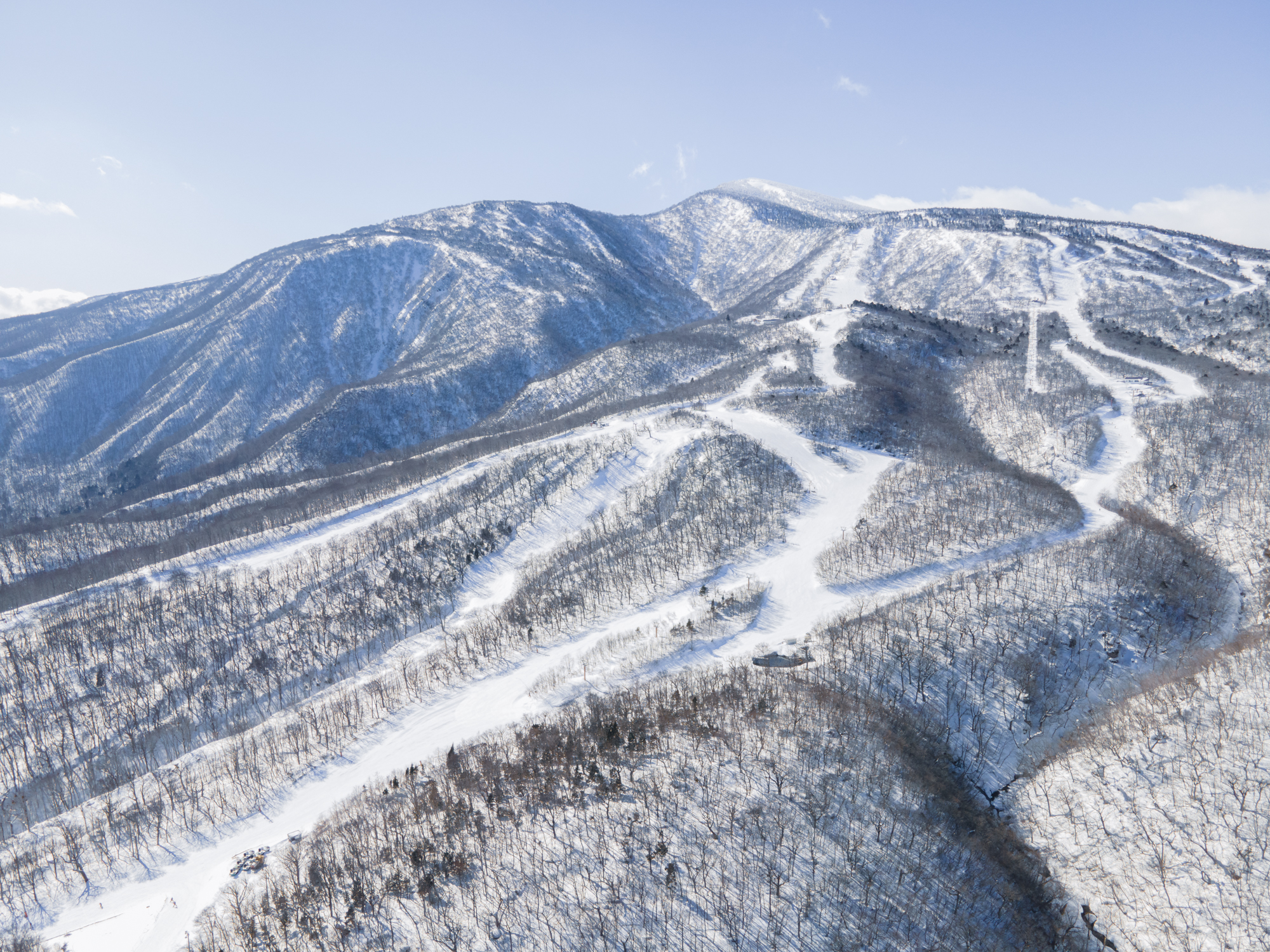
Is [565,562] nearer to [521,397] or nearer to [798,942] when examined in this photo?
[798,942]

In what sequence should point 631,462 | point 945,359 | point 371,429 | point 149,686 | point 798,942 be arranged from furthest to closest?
point 371,429 < point 945,359 < point 631,462 < point 149,686 < point 798,942

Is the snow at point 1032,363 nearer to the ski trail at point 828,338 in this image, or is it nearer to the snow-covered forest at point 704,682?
the snow-covered forest at point 704,682

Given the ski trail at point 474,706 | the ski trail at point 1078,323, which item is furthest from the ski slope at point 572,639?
the ski trail at point 1078,323

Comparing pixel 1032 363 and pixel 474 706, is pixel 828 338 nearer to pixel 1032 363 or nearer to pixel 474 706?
pixel 1032 363

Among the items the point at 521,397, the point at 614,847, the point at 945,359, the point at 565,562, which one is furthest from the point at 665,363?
the point at 614,847

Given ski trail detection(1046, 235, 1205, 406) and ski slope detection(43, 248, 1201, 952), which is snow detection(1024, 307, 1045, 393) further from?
ski slope detection(43, 248, 1201, 952)

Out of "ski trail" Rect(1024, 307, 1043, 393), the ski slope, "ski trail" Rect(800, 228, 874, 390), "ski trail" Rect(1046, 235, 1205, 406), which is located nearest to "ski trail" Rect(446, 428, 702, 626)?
the ski slope

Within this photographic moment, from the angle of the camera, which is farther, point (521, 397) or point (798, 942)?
point (521, 397)

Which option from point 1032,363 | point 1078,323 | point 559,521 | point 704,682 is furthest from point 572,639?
point 1078,323
